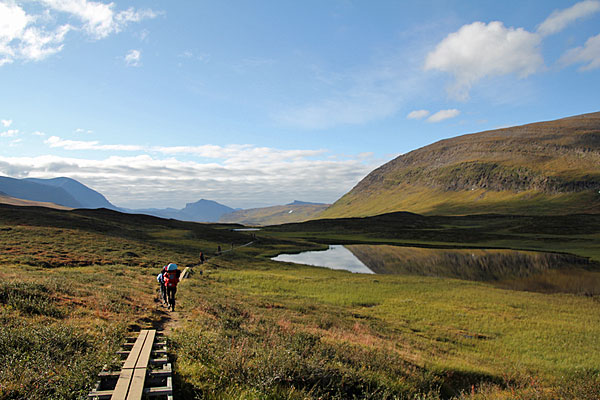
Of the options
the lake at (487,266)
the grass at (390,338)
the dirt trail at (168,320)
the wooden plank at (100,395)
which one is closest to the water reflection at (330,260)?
the lake at (487,266)

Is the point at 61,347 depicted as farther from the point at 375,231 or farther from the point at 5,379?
the point at 375,231

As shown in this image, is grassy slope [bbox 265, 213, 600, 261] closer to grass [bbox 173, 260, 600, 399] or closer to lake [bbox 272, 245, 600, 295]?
lake [bbox 272, 245, 600, 295]

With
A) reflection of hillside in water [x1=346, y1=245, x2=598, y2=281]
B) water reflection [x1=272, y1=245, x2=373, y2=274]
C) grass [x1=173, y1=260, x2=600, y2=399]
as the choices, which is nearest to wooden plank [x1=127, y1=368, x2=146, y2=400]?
grass [x1=173, y1=260, x2=600, y2=399]

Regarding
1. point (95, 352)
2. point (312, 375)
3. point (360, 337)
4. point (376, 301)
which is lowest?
point (376, 301)

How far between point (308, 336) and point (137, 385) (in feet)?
30.0

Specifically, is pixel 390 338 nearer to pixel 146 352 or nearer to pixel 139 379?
pixel 146 352

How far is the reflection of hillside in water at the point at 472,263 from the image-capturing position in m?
54.9

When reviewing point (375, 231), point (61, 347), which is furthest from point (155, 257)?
point (375, 231)

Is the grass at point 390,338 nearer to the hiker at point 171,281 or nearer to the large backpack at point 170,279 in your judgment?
the hiker at point 171,281

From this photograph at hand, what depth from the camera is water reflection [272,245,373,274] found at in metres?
64.0

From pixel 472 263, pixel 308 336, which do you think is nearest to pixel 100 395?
pixel 308 336

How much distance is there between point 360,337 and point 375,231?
131 meters

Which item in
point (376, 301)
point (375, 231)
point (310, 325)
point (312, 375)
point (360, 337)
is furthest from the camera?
point (375, 231)

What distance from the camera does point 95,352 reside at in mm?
9000
